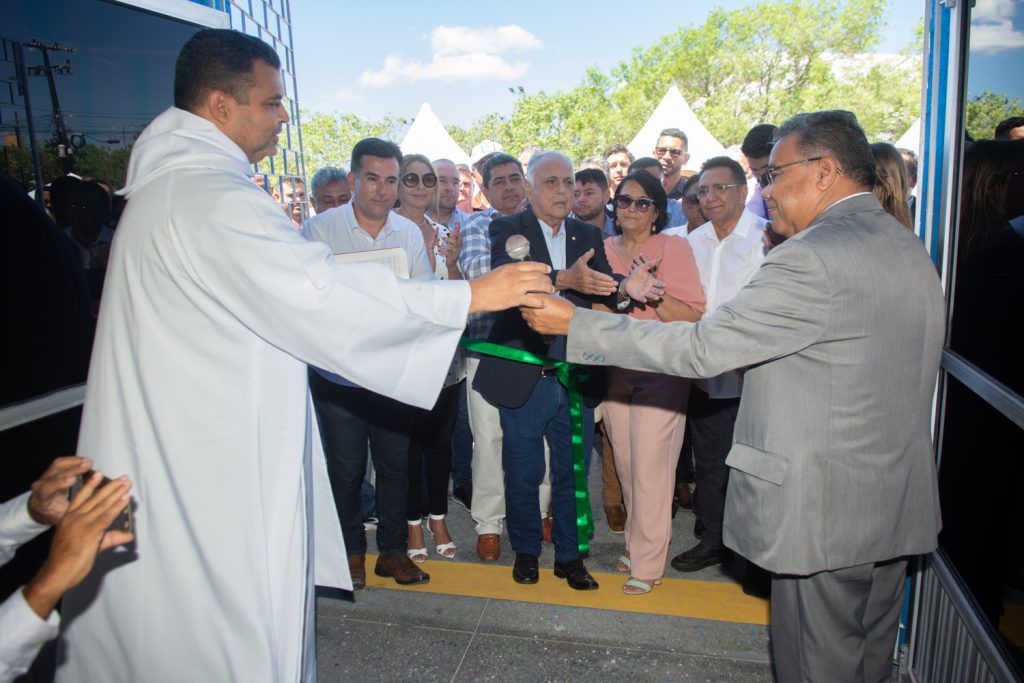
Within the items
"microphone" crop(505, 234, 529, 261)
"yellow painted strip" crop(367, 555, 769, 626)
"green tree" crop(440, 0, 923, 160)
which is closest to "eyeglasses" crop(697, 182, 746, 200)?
"microphone" crop(505, 234, 529, 261)

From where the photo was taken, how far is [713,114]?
149 ft

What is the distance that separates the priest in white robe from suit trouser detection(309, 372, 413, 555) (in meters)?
1.95

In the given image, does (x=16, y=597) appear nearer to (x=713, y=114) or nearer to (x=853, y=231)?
(x=853, y=231)

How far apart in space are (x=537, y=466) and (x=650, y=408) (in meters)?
0.75

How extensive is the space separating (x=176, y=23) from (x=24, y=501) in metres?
2.58

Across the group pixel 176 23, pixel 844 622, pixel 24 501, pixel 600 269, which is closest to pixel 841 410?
pixel 844 622

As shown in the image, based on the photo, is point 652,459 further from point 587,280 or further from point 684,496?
point 684,496

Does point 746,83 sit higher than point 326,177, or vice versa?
point 746,83

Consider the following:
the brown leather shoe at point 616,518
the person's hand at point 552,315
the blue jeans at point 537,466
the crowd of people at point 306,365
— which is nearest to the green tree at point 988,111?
the crowd of people at point 306,365

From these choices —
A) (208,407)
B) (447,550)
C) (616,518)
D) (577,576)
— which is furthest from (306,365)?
(616,518)

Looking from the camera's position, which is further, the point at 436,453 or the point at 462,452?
the point at 462,452

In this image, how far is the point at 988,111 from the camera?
2557 millimetres

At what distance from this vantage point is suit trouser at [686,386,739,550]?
14.3 feet

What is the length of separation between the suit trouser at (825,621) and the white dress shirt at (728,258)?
1927 millimetres
